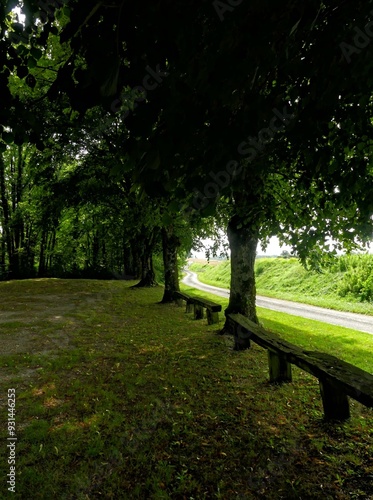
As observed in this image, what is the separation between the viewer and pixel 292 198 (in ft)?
21.9

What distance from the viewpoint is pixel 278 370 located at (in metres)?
5.36

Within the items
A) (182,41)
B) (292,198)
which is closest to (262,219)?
(292,198)

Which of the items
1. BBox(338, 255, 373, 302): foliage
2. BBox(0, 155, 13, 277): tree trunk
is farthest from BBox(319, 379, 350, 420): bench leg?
BBox(0, 155, 13, 277): tree trunk

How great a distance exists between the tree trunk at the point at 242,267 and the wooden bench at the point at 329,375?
93.5 inches

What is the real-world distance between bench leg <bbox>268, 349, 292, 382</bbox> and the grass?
17cm

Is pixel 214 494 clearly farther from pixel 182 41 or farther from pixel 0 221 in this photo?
pixel 0 221

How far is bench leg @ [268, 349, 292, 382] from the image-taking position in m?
5.34

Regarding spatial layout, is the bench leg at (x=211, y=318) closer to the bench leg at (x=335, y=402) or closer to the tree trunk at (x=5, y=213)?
the bench leg at (x=335, y=402)

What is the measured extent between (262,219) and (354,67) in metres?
4.12

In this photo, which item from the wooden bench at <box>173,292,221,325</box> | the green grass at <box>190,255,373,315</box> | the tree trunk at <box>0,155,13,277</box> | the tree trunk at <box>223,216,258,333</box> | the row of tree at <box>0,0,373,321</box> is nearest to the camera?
the row of tree at <box>0,0,373,321</box>

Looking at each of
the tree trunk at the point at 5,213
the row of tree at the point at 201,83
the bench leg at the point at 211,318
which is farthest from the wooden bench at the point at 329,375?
the tree trunk at the point at 5,213

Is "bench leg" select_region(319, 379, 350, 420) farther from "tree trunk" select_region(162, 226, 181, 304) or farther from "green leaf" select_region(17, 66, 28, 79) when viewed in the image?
"tree trunk" select_region(162, 226, 181, 304)

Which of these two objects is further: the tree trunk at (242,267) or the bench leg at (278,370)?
the tree trunk at (242,267)

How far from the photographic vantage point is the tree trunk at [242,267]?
26.1 feet
